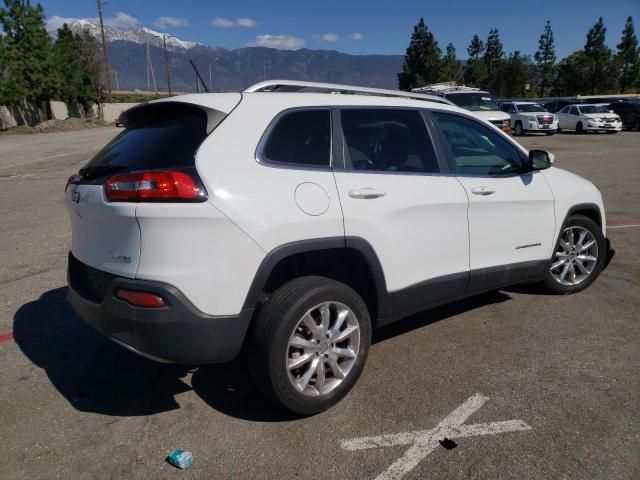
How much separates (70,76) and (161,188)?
168ft

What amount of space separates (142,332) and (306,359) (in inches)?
35.5

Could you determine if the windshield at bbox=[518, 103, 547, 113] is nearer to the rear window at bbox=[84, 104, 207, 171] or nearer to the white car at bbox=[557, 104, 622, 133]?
the white car at bbox=[557, 104, 622, 133]

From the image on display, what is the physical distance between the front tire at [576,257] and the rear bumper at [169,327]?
122 inches

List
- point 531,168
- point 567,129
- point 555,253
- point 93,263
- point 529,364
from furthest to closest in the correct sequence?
point 567,129 < point 555,253 < point 531,168 < point 529,364 < point 93,263

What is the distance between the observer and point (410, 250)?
333cm

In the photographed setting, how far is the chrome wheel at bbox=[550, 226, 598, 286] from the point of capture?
4680 millimetres

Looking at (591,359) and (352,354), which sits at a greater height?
(352,354)

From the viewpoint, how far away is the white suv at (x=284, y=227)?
258 cm

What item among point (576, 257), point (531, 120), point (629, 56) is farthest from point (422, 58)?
point (576, 257)

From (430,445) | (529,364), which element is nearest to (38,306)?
(430,445)

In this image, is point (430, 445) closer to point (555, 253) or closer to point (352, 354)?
point (352, 354)

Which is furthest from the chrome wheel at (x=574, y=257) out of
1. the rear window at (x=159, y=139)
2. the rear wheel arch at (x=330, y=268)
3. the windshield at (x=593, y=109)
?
the windshield at (x=593, y=109)

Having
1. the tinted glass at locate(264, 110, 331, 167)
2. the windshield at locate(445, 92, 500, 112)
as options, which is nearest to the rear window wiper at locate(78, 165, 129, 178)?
the tinted glass at locate(264, 110, 331, 167)

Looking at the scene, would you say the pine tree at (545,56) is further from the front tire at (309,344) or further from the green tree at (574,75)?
the front tire at (309,344)
